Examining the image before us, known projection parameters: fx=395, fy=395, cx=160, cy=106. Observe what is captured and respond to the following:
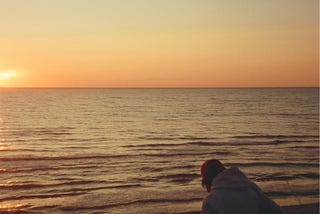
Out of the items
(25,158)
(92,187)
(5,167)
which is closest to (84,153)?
(25,158)

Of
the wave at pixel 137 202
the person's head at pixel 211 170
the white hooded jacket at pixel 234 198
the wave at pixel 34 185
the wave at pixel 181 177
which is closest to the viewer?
the white hooded jacket at pixel 234 198

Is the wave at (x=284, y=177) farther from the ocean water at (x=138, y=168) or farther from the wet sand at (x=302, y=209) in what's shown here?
the wet sand at (x=302, y=209)

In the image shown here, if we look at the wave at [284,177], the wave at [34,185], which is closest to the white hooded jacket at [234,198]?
the wave at [34,185]

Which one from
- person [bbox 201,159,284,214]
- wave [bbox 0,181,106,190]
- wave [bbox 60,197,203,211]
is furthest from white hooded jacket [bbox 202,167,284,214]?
wave [bbox 0,181,106,190]

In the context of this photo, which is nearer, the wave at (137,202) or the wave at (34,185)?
the wave at (137,202)

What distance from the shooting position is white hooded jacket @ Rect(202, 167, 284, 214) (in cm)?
395

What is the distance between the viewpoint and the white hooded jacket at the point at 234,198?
13.0 ft

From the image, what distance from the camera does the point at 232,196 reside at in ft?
13.1

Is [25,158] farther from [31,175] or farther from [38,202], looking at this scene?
[38,202]

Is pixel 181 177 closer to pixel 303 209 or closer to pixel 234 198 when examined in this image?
pixel 303 209

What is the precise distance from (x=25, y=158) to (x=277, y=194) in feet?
43.9

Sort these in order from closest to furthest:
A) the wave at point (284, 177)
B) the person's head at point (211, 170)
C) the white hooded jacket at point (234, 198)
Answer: the white hooded jacket at point (234, 198) → the person's head at point (211, 170) → the wave at point (284, 177)

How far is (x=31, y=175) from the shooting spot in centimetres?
1694

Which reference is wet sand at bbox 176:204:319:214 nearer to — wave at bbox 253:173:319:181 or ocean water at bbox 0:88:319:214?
ocean water at bbox 0:88:319:214
